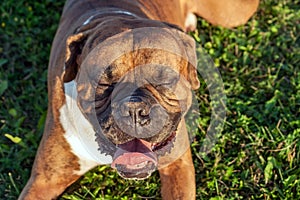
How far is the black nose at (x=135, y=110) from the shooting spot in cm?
278

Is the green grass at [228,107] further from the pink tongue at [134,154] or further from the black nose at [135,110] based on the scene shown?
the black nose at [135,110]

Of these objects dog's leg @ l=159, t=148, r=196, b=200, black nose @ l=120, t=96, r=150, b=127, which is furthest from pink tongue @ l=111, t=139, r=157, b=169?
dog's leg @ l=159, t=148, r=196, b=200

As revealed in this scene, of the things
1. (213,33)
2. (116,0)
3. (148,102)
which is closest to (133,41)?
(148,102)

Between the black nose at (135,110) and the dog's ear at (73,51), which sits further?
the dog's ear at (73,51)

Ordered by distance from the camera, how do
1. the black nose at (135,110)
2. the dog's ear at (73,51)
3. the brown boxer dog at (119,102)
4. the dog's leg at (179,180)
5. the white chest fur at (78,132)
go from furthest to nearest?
the dog's leg at (179,180) → the white chest fur at (78,132) → the dog's ear at (73,51) → the brown boxer dog at (119,102) → the black nose at (135,110)

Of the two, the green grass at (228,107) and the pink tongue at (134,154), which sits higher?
→ the pink tongue at (134,154)

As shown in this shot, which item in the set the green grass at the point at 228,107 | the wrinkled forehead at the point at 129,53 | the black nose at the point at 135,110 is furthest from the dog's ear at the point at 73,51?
the green grass at the point at 228,107

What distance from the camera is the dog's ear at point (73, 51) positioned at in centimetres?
307

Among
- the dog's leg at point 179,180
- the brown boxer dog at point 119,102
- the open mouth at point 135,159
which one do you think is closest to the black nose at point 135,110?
the brown boxer dog at point 119,102

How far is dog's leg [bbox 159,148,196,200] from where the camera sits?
333cm

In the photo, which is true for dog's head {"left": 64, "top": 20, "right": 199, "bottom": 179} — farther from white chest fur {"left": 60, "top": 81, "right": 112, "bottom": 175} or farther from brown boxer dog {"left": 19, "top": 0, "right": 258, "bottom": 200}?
white chest fur {"left": 60, "top": 81, "right": 112, "bottom": 175}

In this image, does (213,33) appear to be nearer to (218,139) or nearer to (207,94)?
(207,94)

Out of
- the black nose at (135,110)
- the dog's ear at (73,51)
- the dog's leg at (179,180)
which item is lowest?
the dog's leg at (179,180)

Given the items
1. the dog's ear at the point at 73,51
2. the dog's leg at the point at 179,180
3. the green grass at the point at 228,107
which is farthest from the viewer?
the green grass at the point at 228,107
